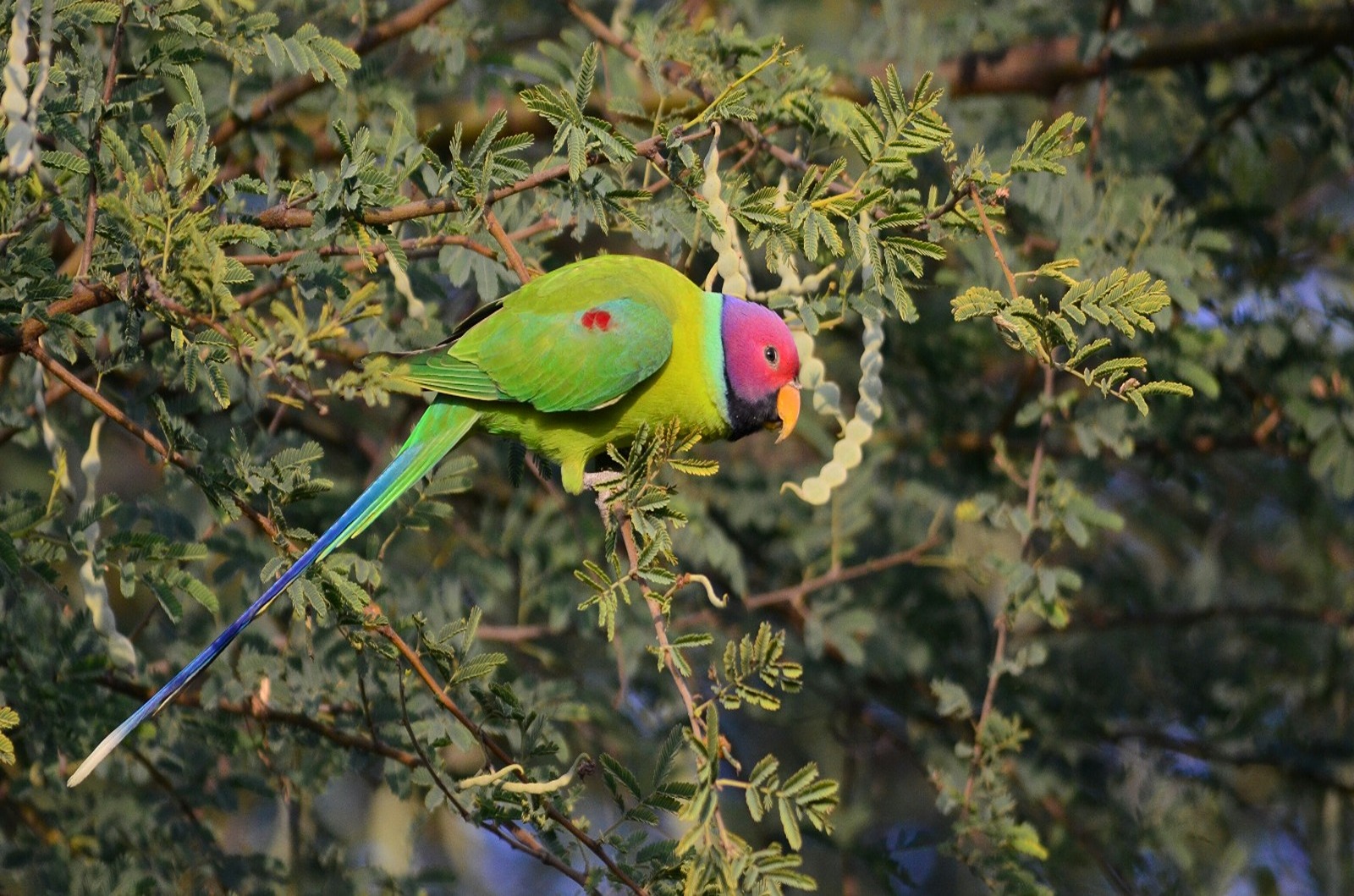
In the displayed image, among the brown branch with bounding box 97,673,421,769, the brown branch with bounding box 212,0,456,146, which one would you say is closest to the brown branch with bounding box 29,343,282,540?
the brown branch with bounding box 97,673,421,769

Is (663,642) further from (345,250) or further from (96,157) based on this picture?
(96,157)

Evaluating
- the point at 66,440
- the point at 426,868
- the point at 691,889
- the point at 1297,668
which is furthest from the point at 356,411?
the point at 1297,668

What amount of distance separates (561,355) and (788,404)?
0.58m

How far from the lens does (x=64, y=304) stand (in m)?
2.29

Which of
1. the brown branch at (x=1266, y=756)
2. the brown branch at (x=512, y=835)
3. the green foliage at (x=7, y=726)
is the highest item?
the green foliage at (x=7, y=726)

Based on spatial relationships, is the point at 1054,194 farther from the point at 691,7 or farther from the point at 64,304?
the point at 64,304

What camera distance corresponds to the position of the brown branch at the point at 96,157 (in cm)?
219

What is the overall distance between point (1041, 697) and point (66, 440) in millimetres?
3125

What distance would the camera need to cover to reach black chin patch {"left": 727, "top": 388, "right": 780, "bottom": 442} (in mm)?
3166

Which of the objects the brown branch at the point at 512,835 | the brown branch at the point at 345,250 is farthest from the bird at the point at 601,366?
the brown branch at the point at 512,835

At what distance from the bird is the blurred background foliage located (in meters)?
0.11

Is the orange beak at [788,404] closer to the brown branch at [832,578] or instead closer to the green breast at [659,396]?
the green breast at [659,396]

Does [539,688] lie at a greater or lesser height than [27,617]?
lesser

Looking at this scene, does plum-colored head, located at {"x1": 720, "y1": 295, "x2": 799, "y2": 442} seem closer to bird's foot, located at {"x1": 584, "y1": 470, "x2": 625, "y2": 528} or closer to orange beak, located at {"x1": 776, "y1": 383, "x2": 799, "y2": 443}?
orange beak, located at {"x1": 776, "y1": 383, "x2": 799, "y2": 443}
